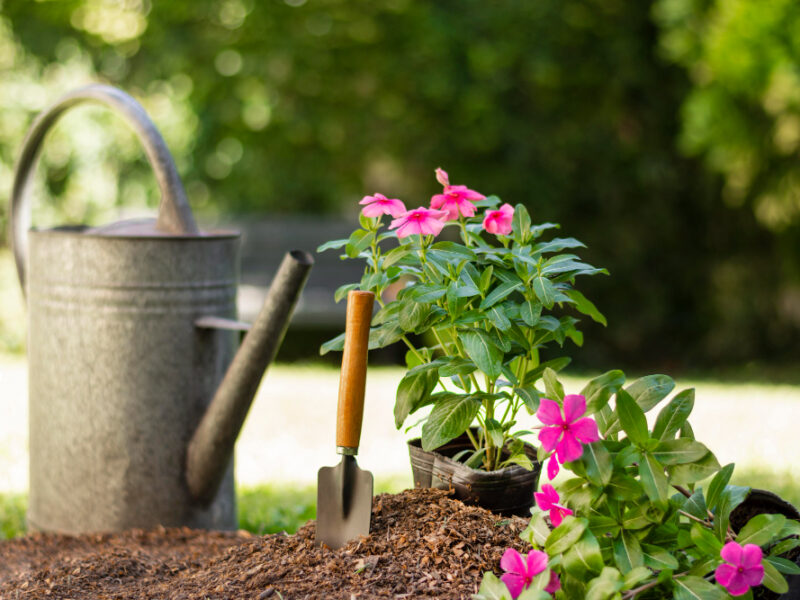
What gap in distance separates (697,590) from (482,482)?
451mm

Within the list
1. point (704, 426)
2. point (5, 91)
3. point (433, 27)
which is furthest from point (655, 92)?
point (5, 91)

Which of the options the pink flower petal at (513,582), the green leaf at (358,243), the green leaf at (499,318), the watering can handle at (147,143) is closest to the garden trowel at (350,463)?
the green leaf at (358,243)

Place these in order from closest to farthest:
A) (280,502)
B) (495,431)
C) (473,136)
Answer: (495,431)
(280,502)
(473,136)

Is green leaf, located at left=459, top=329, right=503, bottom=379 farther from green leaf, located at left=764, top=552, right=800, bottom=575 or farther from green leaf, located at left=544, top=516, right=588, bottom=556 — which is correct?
green leaf, located at left=764, top=552, right=800, bottom=575

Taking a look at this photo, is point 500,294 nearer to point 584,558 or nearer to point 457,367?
point 457,367

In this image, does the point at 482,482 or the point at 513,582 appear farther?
the point at 482,482

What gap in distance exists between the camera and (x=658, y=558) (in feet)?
4.74

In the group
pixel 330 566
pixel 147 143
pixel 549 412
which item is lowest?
pixel 330 566

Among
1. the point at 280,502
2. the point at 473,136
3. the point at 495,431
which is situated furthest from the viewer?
the point at 473,136

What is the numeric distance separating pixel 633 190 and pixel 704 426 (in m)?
3.34

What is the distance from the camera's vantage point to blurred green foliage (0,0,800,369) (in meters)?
7.18

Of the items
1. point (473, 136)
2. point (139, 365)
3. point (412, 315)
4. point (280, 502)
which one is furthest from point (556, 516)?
point (473, 136)

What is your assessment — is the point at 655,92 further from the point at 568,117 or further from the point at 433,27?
the point at 433,27

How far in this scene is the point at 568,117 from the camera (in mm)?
7422
